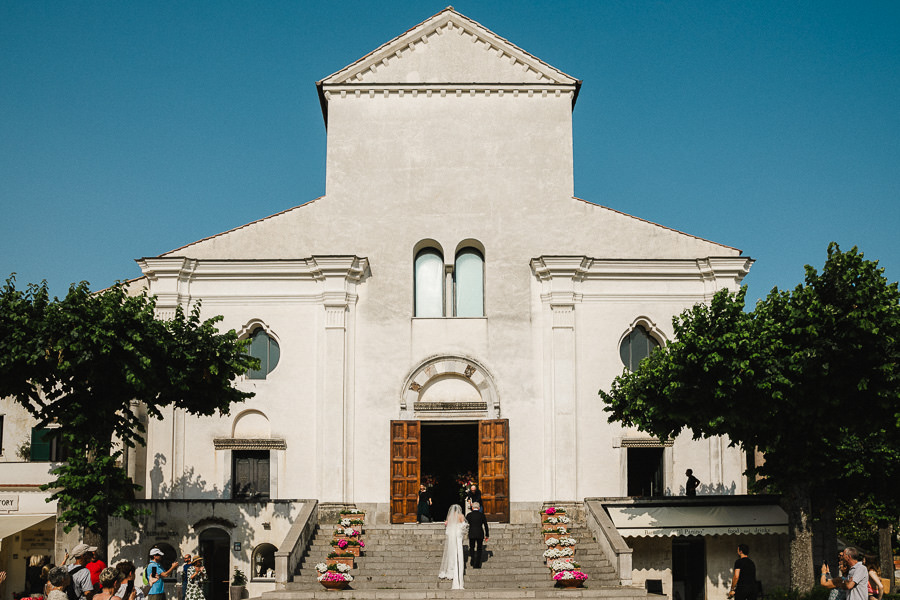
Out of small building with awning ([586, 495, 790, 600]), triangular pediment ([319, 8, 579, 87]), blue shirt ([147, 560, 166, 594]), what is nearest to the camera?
blue shirt ([147, 560, 166, 594])

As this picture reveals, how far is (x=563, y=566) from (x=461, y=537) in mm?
2609

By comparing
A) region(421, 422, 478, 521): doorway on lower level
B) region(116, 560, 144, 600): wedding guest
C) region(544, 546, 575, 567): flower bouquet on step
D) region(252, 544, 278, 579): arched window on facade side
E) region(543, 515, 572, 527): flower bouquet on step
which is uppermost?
region(421, 422, 478, 521): doorway on lower level

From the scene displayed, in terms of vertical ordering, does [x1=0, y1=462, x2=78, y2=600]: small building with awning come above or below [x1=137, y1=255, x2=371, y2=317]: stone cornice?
below

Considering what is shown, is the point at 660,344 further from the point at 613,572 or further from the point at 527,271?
the point at 613,572

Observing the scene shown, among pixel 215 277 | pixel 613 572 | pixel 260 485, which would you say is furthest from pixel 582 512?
pixel 215 277

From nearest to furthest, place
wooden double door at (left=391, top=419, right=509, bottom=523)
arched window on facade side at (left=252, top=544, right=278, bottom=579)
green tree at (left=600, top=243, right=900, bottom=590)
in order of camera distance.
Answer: green tree at (left=600, top=243, right=900, bottom=590) < arched window on facade side at (left=252, top=544, right=278, bottom=579) < wooden double door at (left=391, top=419, right=509, bottom=523)

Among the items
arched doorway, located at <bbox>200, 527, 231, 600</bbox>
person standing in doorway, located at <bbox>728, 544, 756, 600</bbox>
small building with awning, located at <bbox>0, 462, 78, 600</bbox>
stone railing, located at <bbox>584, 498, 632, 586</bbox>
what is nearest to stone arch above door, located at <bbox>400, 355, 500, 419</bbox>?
stone railing, located at <bbox>584, 498, 632, 586</bbox>

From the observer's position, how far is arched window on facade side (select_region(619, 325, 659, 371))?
30.5 metres

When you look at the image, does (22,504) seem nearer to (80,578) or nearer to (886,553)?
(80,578)

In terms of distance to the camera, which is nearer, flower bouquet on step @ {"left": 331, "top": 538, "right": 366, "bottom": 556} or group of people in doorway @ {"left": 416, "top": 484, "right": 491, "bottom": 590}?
group of people in doorway @ {"left": 416, "top": 484, "right": 491, "bottom": 590}

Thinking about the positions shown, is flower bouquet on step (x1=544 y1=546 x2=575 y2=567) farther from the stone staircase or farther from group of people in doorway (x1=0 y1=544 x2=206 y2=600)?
group of people in doorway (x1=0 y1=544 x2=206 y2=600)

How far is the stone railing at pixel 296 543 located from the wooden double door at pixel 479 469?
2.51 m

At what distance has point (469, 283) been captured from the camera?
31422 mm

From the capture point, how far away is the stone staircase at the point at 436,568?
23.0 metres
